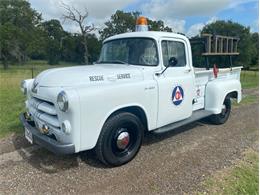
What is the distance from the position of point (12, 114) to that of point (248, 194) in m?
6.52

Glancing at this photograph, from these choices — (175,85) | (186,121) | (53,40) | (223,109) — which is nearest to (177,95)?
(175,85)

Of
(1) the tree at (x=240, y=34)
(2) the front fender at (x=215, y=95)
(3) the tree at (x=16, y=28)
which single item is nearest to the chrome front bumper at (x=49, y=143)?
(2) the front fender at (x=215, y=95)

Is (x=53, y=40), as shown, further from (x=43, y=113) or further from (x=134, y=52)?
(x=43, y=113)

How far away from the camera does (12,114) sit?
739 cm

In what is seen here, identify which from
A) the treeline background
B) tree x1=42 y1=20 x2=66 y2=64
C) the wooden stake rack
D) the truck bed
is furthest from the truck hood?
tree x1=42 y1=20 x2=66 y2=64

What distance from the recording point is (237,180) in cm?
362

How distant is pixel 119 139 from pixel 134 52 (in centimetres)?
165

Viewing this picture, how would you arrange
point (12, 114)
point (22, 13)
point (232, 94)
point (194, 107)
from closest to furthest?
point (194, 107) < point (232, 94) < point (12, 114) < point (22, 13)

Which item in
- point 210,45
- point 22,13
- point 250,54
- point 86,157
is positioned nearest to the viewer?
point 86,157

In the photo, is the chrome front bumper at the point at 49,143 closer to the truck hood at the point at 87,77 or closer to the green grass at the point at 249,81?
the truck hood at the point at 87,77

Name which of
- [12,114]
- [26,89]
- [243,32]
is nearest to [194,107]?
[26,89]

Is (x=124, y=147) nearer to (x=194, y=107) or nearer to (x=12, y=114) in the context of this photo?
(x=194, y=107)

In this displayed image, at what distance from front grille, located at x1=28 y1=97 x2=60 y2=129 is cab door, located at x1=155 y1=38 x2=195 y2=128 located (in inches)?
71.3

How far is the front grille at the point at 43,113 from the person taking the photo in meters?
3.61
